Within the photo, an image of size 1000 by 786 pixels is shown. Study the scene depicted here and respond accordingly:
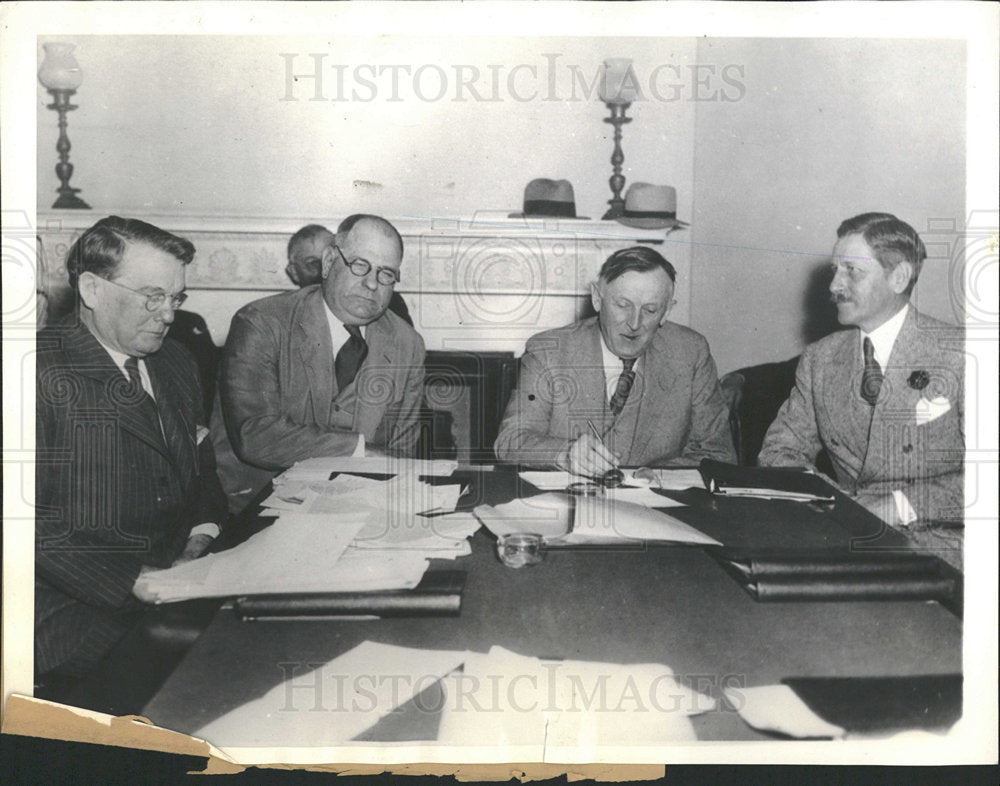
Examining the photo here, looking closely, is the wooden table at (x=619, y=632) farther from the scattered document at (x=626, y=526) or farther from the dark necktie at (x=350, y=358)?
the dark necktie at (x=350, y=358)

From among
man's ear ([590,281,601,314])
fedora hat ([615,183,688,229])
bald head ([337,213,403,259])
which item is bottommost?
man's ear ([590,281,601,314])

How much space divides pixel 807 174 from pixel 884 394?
1.62 ft

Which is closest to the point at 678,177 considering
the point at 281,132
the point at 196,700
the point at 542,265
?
the point at 542,265

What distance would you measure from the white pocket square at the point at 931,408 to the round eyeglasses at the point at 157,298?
1552 millimetres

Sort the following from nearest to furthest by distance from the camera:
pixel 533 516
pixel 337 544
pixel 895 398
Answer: pixel 337 544 < pixel 533 516 < pixel 895 398

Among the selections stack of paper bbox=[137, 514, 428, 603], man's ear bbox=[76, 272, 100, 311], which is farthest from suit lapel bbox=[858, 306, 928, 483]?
man's ear bbox=[76, 272, 100, 311]

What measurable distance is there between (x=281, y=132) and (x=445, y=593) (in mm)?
1042

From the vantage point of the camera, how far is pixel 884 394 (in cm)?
177

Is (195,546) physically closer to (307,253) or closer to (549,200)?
(307,253)

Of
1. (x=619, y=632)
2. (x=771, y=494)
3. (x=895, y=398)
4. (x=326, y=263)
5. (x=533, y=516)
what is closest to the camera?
(x=619, y=632)

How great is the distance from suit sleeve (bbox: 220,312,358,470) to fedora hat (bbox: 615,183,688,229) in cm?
78

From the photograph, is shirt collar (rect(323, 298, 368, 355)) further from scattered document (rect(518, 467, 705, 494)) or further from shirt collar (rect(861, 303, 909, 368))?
shirt collar (rect(861, 303, 909, 368))

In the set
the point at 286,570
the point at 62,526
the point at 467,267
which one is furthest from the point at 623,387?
the point at 62,526

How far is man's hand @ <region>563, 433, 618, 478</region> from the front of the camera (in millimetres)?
1757
